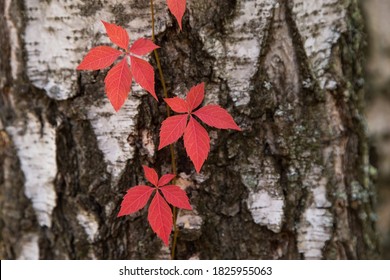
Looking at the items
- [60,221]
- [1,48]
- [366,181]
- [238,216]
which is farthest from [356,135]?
[1,48]

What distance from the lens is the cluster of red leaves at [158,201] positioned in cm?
105

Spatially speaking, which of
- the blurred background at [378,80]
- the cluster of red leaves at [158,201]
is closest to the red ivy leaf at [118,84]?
the cluster of red leaves at [158,201]

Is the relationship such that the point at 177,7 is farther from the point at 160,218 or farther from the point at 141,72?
the point at 160,218

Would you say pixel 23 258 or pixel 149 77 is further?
pixel 23 258

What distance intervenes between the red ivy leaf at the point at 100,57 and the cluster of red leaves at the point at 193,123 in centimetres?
15

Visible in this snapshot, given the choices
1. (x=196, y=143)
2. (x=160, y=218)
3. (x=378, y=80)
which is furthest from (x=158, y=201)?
(x=378, y=80)

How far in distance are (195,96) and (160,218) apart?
0.30m

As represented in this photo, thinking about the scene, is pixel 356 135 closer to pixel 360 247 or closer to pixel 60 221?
pixel 360 247

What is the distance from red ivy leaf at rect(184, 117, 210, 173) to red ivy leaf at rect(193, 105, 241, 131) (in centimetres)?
3

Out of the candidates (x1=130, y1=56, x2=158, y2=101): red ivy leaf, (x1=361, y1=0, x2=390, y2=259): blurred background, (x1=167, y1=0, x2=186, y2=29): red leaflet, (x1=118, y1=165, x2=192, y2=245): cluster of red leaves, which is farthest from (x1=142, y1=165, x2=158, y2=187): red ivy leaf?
(x1=361, y1=0, x2=390, y2=259): blurred background

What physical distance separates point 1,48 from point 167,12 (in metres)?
0.51

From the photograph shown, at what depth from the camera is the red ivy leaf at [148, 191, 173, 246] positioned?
1050mm

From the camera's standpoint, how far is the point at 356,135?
1243 millimetres
